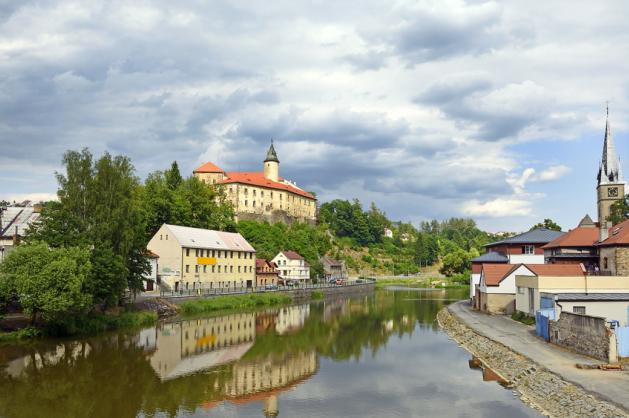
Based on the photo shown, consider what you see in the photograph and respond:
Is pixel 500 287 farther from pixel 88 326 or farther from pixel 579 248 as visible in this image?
pixel 88 326

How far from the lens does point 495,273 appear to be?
4784 cm

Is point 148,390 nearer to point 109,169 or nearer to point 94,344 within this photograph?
point 94,344

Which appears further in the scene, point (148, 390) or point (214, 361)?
point (214, 361)

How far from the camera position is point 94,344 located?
116ft

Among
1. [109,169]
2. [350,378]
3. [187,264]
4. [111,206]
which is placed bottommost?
[350,378]

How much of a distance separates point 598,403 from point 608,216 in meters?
57.0

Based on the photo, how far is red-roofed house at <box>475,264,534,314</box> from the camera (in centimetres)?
4634

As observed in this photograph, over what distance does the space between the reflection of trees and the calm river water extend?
0.16 feet

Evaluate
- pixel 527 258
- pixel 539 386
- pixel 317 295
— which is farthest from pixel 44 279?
pixel 317 295

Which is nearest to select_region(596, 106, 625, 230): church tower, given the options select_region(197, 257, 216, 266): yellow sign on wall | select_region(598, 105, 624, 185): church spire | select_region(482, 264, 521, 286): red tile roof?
select_region(598, 105, 624, 185): church spire

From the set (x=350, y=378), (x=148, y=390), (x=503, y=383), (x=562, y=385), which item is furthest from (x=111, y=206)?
(x=562, y=385)

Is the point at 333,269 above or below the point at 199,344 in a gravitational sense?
above

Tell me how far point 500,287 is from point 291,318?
20.0 meters

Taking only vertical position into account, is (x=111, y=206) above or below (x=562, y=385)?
above
